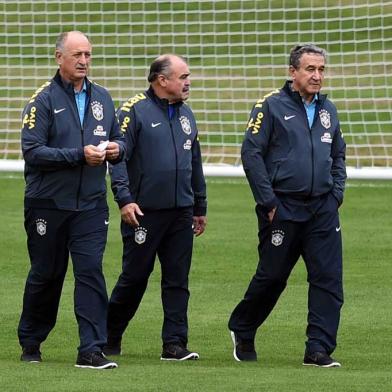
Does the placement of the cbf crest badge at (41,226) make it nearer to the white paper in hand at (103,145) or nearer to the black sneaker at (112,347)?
the white paper in hand at (103,145)

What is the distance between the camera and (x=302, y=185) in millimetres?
9367

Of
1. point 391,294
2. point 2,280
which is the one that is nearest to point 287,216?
point 391,294

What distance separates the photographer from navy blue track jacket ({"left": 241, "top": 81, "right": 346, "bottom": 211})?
936 centimetres

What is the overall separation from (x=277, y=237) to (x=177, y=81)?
113 centimetres

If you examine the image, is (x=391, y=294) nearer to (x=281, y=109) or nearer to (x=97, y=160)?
(x=281, y=109)

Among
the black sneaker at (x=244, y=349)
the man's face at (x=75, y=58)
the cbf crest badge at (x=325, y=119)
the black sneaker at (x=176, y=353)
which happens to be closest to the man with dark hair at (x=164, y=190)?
the black sneaker at (x=176, y=353)

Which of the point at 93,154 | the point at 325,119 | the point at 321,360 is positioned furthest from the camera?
the point at 325,119

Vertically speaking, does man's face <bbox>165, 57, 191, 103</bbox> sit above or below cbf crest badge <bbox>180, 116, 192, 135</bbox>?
above

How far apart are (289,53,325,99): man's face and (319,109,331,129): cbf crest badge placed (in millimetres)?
149

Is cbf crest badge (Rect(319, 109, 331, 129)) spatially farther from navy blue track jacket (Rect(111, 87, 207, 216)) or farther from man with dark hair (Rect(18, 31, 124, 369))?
man with dark hair (Rect(18, 31, 124, 369))

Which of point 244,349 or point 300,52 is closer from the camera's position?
point 300,52

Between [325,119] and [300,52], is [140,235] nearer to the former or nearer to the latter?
[325,119]

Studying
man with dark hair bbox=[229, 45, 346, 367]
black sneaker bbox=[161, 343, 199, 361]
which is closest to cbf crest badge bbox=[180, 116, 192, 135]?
man with dark hair bbox=[229, 45, 346, 367]

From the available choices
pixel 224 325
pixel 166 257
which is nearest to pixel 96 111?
pixel 166 257
